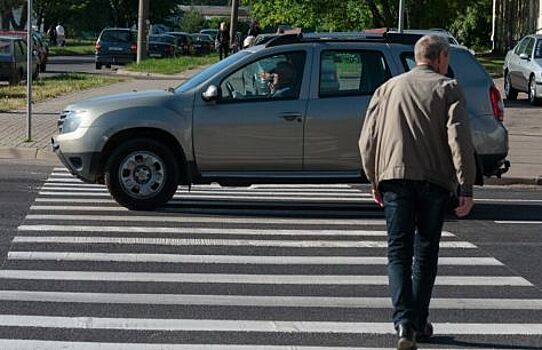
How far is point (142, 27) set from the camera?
1641 inches

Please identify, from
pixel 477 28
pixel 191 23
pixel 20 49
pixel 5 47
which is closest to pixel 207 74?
pixel 5 47

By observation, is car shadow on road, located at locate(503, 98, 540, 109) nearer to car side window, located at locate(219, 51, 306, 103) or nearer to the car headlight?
car side window, located at locate(219, 51, 306, 103)

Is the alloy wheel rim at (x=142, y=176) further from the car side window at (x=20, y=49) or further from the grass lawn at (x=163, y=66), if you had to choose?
the grass lawn at (x=163, y=66)

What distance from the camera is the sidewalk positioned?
616 inches

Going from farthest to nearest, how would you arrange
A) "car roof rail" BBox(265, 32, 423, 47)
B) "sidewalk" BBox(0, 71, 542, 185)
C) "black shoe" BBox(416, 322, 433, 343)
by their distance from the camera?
"sidewalk" BBox(0, 71, 542, 185), "car roof rail" BBox(265, 32, 423, 47), "black shoe" BBox(416, 322, 433, 343)

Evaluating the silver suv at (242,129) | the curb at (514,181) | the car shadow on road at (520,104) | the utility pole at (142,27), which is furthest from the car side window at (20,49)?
the silver suv at (242,129)

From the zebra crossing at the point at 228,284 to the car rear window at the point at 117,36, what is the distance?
36.4 meters

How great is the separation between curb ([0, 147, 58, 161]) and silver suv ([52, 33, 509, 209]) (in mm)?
5014

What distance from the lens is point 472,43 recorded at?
251ft

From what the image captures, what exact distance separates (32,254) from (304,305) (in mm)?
2663

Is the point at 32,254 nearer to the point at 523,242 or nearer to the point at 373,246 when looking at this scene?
the point at 373,246

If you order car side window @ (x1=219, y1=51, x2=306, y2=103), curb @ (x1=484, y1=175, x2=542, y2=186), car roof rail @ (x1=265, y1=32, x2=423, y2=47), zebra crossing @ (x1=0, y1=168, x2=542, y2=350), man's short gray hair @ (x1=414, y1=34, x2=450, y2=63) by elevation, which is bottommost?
curb @ (x1=484, y1=175, x2=542, y2=186)

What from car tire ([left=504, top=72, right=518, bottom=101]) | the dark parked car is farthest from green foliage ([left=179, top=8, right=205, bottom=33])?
car tire ([left=504, top=72, right=518, bottom=101])

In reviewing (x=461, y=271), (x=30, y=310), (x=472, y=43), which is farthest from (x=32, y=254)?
(x=472, y=43)
